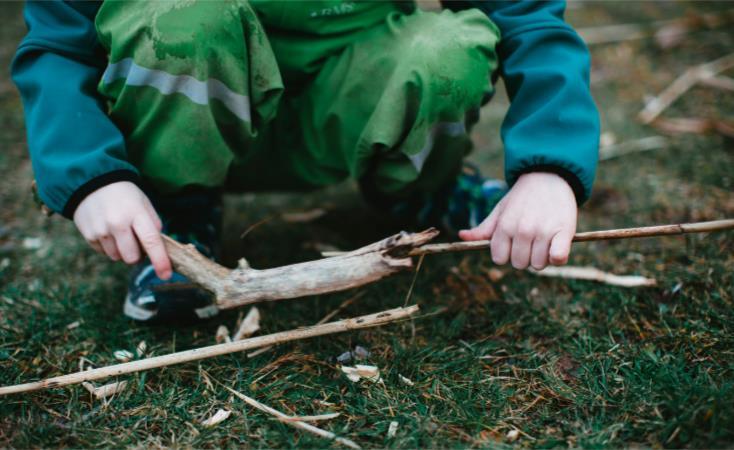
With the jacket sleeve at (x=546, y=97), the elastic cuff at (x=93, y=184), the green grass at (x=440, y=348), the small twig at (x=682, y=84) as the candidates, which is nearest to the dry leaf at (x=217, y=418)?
the green grass at (x=440, y=348)

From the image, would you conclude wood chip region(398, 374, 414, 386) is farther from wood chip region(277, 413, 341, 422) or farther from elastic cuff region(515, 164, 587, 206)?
elastic cuff region(515, 164, 587, 206)

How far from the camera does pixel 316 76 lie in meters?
1.39

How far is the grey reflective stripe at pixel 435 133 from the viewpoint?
1.27 m

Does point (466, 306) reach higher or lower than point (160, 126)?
lower

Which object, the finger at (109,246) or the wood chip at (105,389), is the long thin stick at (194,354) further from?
the finger at (109,246)

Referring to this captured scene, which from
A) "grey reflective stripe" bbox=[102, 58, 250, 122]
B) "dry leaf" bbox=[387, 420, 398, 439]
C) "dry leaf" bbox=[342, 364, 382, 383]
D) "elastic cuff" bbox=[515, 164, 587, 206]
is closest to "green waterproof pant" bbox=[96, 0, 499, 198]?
"grey reflective stripe" bbox=[102, 58, 250, 122]

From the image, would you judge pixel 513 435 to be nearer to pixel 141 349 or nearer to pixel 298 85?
pixel 141 349

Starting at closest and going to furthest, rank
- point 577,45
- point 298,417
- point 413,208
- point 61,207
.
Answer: point 298,417
point 61,207
point 577,45
point 413,208

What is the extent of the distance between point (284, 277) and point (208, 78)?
43 centimetres

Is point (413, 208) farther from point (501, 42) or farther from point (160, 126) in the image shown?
point (160, 126)

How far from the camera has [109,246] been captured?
108 centimetres

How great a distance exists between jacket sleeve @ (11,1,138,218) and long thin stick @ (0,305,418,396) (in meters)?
0.32

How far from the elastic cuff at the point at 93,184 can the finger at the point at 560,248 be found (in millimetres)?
818

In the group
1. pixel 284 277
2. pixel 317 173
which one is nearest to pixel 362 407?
pixel 284 277
